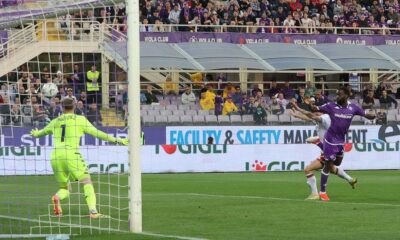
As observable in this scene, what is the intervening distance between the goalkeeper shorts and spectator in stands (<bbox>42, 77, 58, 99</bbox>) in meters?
1.64

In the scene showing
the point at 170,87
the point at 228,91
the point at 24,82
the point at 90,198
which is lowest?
the point at 90,198

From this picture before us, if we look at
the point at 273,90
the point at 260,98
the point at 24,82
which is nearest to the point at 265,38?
the point at 273,90

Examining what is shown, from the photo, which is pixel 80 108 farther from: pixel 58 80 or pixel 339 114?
pixel 339 114

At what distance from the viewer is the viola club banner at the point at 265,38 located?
1754 inches

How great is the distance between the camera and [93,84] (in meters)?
18.9

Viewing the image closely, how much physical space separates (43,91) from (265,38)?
28.1 metres

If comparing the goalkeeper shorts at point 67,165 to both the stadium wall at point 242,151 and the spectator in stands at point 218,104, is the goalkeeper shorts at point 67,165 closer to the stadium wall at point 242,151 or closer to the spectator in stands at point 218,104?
the stadium wall at point 242,151

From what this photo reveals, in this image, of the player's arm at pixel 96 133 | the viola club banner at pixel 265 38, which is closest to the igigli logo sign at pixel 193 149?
the viola club banner at pixel 265 38

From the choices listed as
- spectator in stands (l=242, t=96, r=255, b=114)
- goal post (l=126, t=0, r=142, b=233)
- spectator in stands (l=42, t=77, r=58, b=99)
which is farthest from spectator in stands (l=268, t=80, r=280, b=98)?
goal post (l=126, t=0, r=142, b=233)

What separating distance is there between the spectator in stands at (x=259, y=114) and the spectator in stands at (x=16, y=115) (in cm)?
1878

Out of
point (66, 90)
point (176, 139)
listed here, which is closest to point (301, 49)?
point (176, 139)

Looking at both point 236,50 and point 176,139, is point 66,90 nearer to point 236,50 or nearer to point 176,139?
point 176,139

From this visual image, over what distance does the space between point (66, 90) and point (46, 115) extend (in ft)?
11.4

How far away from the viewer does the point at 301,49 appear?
4591cm
